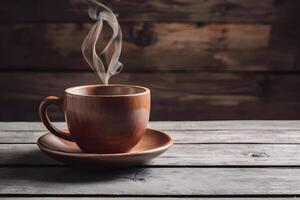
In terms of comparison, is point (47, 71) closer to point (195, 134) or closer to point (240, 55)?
point (240, 55)

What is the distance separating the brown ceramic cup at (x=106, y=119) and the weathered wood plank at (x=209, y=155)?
5cm

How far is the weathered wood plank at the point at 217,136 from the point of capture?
0.77m

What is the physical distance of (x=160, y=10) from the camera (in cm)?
150

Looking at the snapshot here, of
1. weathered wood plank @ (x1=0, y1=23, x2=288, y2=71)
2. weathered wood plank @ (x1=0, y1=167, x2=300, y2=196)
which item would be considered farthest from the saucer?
weathered wood plank @ (x1=0, y1=23, x2=288, y2=71)

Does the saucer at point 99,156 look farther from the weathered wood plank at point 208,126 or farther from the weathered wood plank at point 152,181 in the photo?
the weathered wood plank at point 208,126

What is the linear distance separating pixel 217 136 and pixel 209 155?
0.40 ft

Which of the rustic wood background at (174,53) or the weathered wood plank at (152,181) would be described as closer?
the weathered wood plank at (152,181)

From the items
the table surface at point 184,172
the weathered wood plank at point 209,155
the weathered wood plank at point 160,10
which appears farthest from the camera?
the weathered wood plank at point 160,10

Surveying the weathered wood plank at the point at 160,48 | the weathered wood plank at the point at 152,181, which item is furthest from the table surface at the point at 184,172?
the weathered wood plank at the point at 160,48

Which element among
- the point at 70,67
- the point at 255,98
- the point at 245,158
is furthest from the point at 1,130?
the point at 255,98

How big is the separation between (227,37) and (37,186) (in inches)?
43.0

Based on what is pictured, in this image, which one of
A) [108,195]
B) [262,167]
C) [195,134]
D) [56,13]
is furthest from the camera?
[56,13]

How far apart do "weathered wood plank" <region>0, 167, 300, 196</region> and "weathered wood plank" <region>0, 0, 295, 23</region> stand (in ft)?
3.10

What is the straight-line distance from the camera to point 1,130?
0.84 metres
